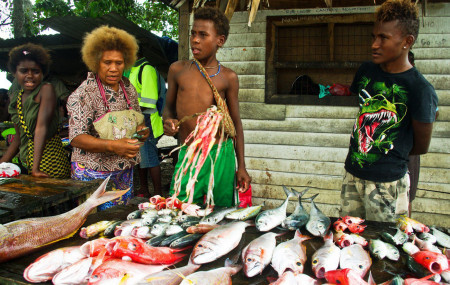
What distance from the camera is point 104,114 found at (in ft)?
9.74

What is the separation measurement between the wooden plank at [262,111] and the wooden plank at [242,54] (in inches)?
27.1

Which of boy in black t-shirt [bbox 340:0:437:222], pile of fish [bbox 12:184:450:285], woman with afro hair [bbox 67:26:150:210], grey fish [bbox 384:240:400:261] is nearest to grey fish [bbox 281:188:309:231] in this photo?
pile of fish [bbox 12:184:450:285]

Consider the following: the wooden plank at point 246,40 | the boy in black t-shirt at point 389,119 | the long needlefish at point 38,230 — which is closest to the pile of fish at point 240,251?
the long needlefish at point 38,230

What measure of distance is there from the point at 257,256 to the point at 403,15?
210 centimetres

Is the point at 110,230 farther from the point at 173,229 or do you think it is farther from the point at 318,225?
the point at 318,225

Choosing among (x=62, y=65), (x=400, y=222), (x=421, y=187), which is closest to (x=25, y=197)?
(x=400, y=222)

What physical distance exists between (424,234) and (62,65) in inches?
399

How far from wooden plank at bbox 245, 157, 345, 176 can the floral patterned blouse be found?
2525 millimetres

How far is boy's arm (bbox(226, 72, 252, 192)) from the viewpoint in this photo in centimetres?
329

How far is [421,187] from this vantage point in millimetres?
Answer: 4828

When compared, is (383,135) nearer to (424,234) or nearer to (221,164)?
(424,234)

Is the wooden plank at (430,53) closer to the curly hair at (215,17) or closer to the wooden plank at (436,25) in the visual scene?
the wooden plank at (436,25)

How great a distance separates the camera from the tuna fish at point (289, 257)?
5.69 ft

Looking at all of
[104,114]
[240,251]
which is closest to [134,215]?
[240,251]
